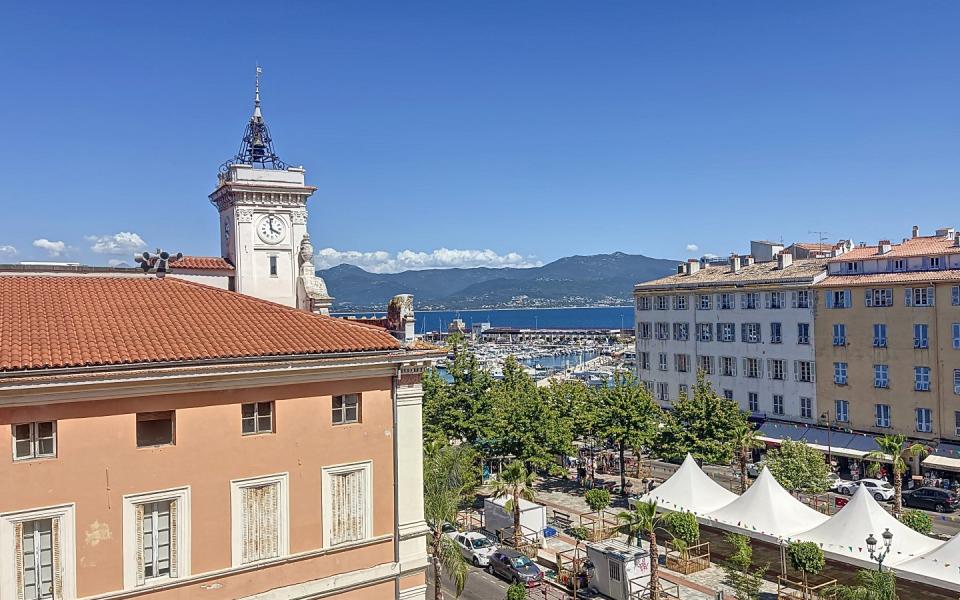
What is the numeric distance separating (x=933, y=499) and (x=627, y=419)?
1718 cm

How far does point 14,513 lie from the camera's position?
1434cm

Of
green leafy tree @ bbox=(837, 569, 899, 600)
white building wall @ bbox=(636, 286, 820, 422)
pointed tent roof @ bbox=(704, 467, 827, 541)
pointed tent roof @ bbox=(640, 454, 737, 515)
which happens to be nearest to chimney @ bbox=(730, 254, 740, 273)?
white building wall @ bbox=(636, 286, 820, 422)

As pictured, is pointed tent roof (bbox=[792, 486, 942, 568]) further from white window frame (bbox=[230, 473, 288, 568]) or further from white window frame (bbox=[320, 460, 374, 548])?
white window frame (bbox=[230, 473, 288, 568])

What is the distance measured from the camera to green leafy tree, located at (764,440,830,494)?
3775 centimetres

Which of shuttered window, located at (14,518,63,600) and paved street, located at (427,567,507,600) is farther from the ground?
shuttered window, located at (14,518,63,600)

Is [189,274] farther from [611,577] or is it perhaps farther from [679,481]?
[679,481]

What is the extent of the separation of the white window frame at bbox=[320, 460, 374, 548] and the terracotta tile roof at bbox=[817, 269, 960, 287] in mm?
42975

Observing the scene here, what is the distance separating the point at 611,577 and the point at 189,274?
21.8 m

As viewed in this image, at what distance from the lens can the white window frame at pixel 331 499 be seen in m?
17.8

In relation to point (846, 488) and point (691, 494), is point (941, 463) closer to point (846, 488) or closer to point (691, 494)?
point (846, 488)

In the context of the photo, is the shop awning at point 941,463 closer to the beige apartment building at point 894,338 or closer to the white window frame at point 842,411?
the beige apartment building at point 894,338

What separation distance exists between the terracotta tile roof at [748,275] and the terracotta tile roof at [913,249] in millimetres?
2243

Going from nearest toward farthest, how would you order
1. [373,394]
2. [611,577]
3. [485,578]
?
[373,394] → [611,577] → [485,578]

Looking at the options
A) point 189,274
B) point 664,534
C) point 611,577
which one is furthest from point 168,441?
point 664,534
